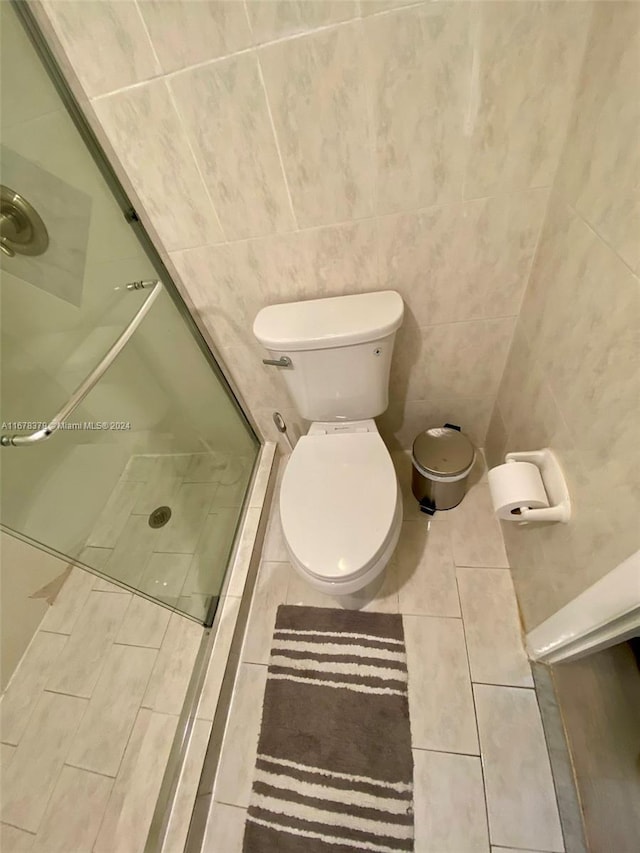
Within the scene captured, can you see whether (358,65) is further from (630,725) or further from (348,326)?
(630,725)

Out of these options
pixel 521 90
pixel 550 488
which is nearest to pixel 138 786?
pixel 550 488

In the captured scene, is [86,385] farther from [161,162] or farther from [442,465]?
[442,465]

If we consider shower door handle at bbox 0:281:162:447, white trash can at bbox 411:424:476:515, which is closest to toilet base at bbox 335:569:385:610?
white trash can at bbox 411:424:476:515

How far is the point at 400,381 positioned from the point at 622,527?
0.77m

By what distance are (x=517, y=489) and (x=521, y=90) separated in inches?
30.8

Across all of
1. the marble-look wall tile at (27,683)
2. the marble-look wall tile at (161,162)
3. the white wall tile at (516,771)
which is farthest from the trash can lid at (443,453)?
the marble-look wall tile at (27,683)

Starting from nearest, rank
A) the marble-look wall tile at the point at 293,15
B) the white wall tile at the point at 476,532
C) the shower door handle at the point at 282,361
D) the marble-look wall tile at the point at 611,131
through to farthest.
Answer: the marble-look wall tile at the point at 611,131
the marble-look wall tile at the point at 293,15
the shower door handle at the point at 282,361
the white wall tile at the point at 476,532

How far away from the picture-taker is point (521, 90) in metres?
0.68

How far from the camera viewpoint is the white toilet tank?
92 centimetres

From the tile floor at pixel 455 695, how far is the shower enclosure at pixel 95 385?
0.35 metres

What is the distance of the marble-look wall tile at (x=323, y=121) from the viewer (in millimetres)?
670

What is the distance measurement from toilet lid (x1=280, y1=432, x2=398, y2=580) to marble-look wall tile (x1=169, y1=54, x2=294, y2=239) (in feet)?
2.08

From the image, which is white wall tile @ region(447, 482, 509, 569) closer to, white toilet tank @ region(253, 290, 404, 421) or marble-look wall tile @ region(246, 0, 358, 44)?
white toilet tank @ region(253, 290, 404, 421)

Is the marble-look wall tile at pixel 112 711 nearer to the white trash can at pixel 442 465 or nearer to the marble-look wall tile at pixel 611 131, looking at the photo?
the white trash can at pixel 442 465
